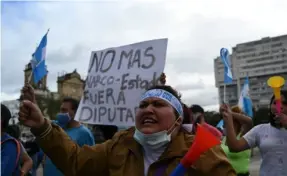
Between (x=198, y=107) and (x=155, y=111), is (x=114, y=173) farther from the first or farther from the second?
(x=198, y=107)

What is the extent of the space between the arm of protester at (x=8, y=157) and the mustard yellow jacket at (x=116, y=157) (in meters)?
1.33

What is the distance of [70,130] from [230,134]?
83.0 inches

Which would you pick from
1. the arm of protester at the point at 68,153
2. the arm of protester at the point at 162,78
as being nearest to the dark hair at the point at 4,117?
the arm of protester at the point at 68,153

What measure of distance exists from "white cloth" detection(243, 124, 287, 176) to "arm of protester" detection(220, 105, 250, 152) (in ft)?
0.34

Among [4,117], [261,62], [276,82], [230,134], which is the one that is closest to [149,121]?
[276,82]

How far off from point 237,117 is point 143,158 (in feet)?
7.95

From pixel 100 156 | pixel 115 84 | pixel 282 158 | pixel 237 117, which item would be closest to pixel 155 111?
pixel 100 156

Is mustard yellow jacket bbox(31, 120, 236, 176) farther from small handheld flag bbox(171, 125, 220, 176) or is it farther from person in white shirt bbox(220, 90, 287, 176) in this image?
person in white shirt bbox(220, 90, 287, 176)

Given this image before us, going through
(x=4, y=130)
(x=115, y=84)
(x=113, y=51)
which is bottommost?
(x=4, y=130)

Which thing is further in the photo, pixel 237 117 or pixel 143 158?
pixel 237 117

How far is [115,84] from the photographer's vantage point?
203 inches

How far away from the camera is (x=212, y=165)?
82.8 inches

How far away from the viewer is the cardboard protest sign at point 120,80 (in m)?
4.84

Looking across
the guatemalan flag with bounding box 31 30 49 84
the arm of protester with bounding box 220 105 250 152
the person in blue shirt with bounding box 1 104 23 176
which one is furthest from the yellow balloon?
the guatemalan flag with bounding box 31 30 49 84
